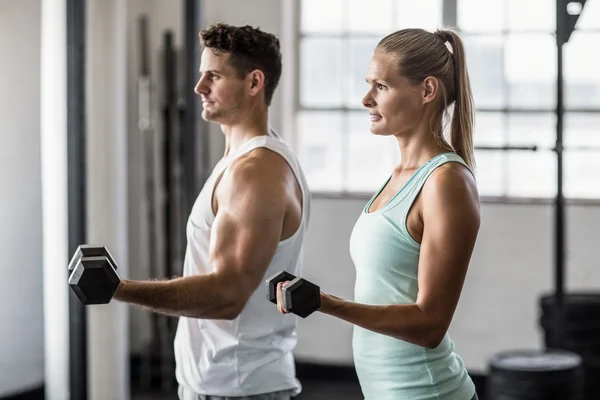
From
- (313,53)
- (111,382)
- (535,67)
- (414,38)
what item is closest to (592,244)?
(535,67)

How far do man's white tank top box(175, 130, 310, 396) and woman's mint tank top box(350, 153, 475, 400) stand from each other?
366 mm

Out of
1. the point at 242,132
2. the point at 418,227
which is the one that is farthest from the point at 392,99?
the point at 242,132

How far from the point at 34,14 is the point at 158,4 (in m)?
1.17

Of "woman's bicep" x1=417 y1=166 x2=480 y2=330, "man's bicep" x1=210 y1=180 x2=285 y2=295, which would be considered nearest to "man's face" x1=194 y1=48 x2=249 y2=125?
"man's bicep" x1=210 y1=180 x2=285 y2=295

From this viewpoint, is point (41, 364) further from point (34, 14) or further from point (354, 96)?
point (354, 96)

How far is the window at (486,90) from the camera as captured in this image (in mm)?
4609

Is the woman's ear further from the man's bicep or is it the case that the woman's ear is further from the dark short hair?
the dark short hair

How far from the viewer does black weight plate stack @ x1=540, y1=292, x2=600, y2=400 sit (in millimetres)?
3988

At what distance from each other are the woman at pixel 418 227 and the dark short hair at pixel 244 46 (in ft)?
1.67

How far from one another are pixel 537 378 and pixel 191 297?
1.80 meters

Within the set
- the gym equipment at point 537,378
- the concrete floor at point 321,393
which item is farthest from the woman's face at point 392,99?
the concrete floor at point 321,393

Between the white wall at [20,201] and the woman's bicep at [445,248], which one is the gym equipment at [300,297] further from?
the white wall at [20,201]

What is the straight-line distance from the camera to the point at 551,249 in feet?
14.8

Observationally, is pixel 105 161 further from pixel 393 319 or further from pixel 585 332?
pixel 393 319
